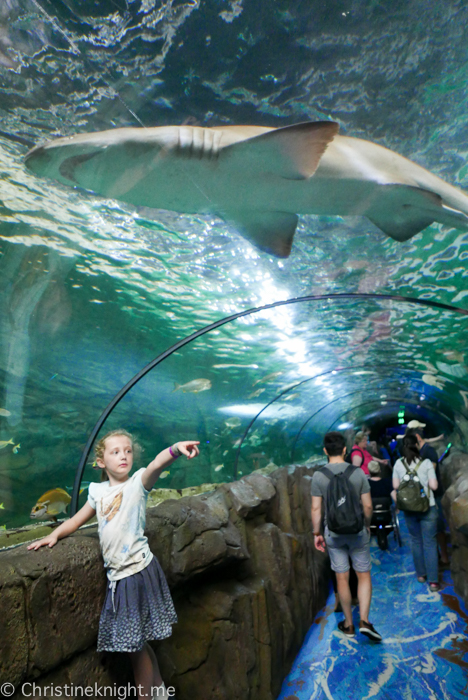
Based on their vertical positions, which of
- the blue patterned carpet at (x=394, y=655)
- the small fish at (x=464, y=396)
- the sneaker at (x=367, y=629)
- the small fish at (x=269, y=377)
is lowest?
the blue patterned carpet at (x=394, y=655)

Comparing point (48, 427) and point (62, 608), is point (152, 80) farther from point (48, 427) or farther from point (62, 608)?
point (48, 427)

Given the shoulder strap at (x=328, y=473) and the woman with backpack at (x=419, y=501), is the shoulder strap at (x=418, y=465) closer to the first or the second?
the woman with backpack at (x=419, y=501)

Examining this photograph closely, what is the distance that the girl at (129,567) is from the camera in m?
2.21

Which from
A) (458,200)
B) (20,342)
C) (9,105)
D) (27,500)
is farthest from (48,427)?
(458,200)

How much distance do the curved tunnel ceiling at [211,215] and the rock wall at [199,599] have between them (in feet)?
7.84

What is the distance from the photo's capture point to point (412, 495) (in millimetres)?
5992

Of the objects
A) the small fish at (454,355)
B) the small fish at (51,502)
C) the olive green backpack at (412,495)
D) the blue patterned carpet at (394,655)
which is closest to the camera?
the blue patterned carpet at (394,655)

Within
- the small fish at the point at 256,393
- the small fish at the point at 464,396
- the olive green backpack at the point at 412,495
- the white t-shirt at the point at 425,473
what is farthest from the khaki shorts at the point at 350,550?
the small fish at the point at 464,396

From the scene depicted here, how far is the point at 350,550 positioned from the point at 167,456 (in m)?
3.52

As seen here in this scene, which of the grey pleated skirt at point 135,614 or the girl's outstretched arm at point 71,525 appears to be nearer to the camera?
the grey pleated skirt at point 135,614

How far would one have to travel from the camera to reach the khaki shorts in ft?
14.8

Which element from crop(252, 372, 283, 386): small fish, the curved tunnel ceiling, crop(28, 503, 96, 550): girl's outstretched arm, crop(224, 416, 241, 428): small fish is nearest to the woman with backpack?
the curved tunnel ceiling

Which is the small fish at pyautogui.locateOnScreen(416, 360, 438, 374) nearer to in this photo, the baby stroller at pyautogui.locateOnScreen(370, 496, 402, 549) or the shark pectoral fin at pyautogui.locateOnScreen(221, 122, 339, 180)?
the baby stroller at pyautogui.locateOnScreen(370, 496, 402, 549)

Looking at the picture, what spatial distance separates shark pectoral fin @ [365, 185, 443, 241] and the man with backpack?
2841mm
